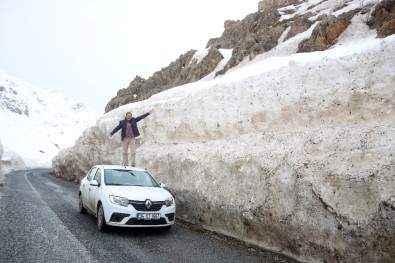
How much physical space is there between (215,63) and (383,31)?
19645mm

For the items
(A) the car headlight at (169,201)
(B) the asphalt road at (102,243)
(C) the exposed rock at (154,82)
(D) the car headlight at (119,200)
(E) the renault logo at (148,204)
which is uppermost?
(C) the exposed rock at (154,82)

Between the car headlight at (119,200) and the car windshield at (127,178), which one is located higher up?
the car windshield at (127,178)

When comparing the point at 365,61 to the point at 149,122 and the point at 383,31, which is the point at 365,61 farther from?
the point at 383,31

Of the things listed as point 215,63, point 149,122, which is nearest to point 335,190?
point 149,122

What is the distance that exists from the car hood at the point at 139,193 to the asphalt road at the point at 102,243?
3.14 feet

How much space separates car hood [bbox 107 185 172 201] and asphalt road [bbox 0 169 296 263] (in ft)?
3.14

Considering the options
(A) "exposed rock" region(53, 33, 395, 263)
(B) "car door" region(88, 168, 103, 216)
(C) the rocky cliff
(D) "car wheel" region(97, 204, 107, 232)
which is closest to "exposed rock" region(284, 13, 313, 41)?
(C) the rocky cliff

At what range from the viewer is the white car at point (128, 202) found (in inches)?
317

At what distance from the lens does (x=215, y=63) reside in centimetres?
3728

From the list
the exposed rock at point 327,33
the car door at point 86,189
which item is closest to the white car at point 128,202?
the car door at point 86,189

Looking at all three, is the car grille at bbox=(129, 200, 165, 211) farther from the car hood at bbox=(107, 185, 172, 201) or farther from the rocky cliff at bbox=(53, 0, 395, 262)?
the rocky cliff at bbox=(53, 0, 395, 262)

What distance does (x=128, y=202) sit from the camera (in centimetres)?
814

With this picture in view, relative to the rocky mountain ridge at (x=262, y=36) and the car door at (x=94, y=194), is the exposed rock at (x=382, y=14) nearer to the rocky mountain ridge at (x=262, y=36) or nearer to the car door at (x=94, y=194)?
the rocky mountain ridge at (x=262, y=36)

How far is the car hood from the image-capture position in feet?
27.2
